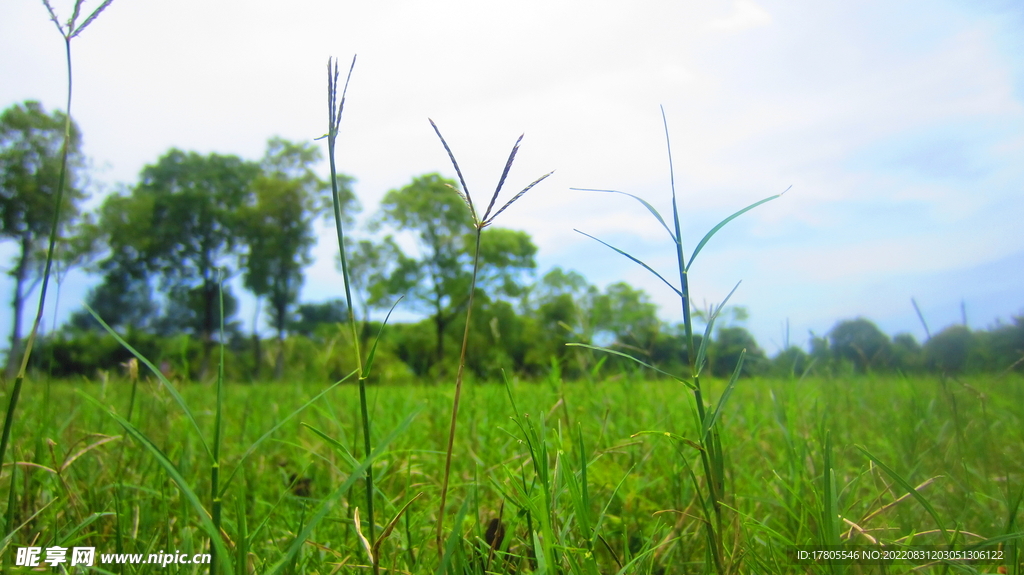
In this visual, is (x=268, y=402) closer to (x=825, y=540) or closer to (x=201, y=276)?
(x=825, y=540)

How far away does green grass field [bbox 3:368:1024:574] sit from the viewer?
86 cm

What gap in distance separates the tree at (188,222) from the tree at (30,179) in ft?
30.3

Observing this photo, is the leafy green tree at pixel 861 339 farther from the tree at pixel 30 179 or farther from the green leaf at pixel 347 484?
the tree at pixel 30 179

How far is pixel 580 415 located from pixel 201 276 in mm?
29114

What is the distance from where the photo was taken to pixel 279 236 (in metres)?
25.1

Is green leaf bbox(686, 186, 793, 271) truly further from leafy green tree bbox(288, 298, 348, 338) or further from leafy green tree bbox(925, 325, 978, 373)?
leafy green tree bbox(288, 298, 348, 338)

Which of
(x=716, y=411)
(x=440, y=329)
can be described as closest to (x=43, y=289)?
(x=716, y=411)

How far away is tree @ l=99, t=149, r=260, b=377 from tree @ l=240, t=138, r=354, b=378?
134cm

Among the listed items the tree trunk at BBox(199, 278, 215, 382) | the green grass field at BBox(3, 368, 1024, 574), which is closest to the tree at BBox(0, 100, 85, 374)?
the tree trunk at BBox(199, 278, 215, 382)

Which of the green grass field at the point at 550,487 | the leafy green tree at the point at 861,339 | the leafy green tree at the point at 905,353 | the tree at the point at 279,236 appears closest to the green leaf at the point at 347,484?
the green grass field at the point at 550,487

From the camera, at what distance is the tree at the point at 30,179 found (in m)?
13.3

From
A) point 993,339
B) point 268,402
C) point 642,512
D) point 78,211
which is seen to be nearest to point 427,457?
point 642,512

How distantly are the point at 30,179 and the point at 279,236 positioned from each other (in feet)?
34.9

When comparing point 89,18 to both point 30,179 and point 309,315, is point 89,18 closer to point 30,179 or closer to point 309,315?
point 30,179
